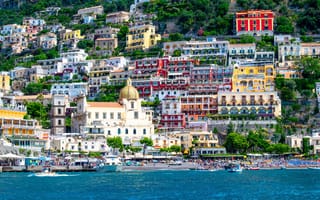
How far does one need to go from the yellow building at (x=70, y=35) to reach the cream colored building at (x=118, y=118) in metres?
33.4

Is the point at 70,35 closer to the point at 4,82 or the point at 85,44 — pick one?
the point at 85,44

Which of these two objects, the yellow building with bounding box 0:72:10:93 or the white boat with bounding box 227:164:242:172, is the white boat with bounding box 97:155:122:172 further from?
the yellow building with bounding box 0:72:10:93

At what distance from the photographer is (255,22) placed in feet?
453

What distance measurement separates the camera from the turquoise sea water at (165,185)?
228ft

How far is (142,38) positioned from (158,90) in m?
18.6

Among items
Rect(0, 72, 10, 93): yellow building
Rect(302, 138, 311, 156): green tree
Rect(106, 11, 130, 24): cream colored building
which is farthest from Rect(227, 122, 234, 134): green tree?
Rect(106, 11, 130, 24): cream colored building

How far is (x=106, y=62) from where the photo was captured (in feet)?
445

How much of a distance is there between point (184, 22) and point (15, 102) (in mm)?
31425

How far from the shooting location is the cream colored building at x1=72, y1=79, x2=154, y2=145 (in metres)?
114

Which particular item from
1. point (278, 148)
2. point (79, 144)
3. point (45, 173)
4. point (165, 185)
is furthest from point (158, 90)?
point (165, 185)

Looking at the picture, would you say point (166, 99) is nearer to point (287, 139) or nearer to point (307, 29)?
point (287, 139)

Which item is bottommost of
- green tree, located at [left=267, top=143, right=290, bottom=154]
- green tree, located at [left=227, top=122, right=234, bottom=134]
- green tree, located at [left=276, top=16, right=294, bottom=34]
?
green tree, located at [left=267, top=143, right=290, bottom=154]

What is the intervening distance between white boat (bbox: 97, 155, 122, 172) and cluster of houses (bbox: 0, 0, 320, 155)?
17.2ft

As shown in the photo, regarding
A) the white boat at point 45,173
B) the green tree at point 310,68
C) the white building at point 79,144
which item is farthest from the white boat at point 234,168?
the green tree at point 310,68
